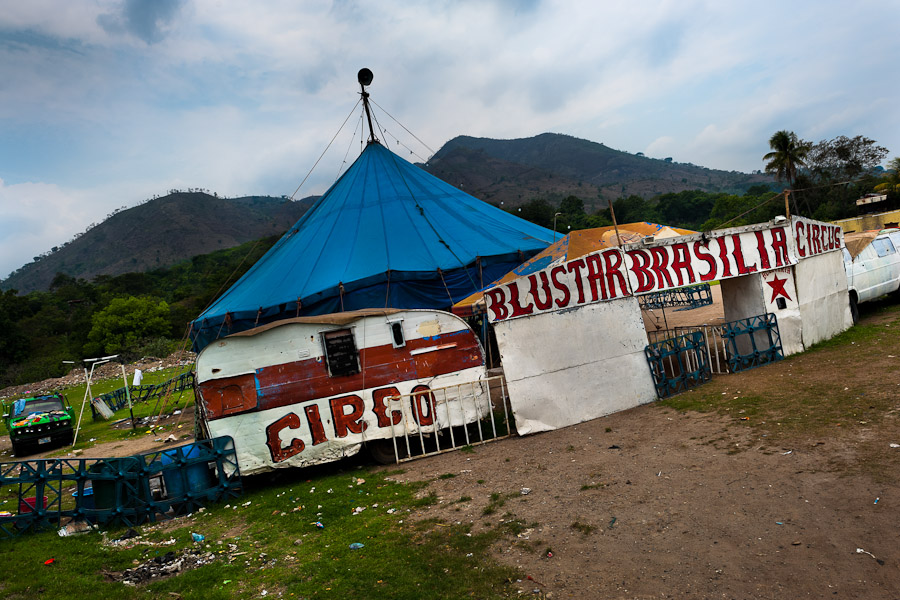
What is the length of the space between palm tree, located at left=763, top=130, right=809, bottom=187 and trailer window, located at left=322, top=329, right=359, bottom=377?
4981cm

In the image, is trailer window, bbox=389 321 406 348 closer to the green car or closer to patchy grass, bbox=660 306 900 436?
patchy grass, bbox=660 306 900 436

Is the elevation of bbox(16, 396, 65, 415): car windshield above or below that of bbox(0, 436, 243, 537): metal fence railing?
above

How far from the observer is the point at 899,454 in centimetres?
583

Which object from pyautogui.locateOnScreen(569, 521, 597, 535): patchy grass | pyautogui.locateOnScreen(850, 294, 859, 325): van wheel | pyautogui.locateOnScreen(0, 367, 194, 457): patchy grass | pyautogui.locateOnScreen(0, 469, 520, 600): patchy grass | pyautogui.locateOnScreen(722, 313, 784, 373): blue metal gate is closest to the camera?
pyautogui.locateOnScreen(0, 469, 520, 600): patchy grass

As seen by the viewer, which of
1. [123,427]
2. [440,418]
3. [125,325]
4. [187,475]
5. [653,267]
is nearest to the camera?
[187,475]

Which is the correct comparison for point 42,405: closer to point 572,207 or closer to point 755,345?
point 755,345

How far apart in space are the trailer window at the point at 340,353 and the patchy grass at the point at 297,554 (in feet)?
6.67

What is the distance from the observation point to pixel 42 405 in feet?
55.7

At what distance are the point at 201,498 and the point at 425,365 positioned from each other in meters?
4.47

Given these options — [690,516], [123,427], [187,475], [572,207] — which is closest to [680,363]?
[690,516]

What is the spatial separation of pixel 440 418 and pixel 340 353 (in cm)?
223

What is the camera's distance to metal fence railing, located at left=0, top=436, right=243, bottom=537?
26.0ft

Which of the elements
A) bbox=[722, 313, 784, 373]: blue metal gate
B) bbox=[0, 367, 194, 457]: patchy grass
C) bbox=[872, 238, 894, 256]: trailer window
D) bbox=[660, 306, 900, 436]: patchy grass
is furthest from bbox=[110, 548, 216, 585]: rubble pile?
bbox=[872, 238, 894, 256]: trailer window

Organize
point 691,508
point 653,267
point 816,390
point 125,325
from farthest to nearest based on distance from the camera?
point 125,325 → point 653,267 → point 816,390 → point 691,508
